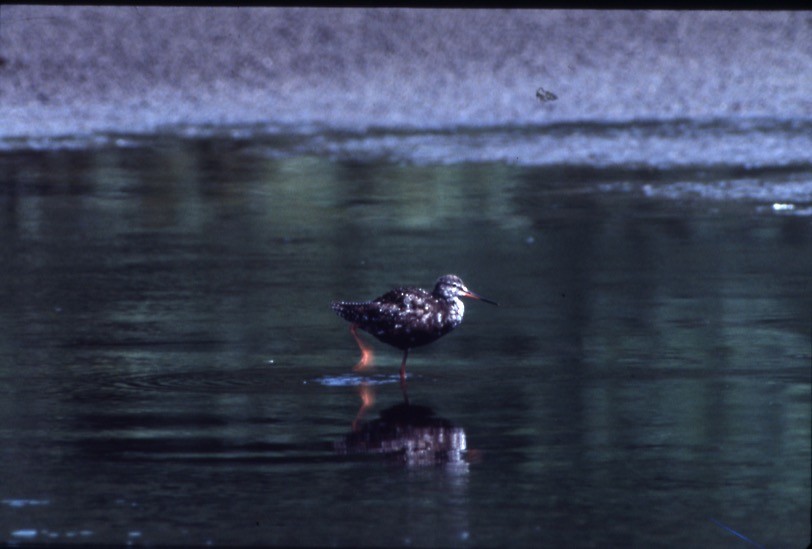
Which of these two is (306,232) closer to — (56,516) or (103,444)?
(103,444)

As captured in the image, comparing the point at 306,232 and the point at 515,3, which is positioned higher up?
the point at 515,3

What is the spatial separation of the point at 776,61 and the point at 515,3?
15728 mm

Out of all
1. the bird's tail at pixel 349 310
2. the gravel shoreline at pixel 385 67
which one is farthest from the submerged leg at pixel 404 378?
the gravel shoreline at pixel 385 67

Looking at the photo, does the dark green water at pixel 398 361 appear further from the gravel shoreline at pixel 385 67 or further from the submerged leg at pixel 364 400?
the gravel shoreline at pixel 385 67

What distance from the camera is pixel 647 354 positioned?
29.1 feet

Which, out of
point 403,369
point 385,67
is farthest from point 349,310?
point 385,67

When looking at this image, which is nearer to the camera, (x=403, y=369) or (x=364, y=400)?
(x=364, y=400)

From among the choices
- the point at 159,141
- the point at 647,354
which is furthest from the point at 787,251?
the point at 159,141

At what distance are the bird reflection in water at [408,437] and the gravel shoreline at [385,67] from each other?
11268 millimetres

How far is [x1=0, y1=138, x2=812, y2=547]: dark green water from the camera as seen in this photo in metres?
6.04

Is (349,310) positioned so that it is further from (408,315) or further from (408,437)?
(408,437)

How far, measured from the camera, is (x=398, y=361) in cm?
908

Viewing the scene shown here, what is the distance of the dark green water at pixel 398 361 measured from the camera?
6035 mm

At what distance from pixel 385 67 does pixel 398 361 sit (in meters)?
11.9
